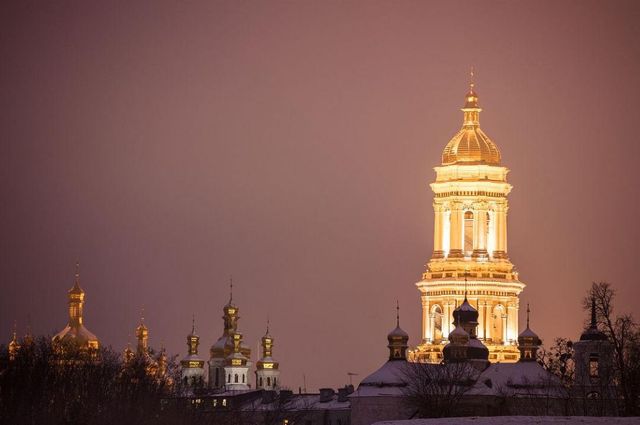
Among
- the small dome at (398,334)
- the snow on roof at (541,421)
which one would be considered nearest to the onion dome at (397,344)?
the small dome at (398,334)

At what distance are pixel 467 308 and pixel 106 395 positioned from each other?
54.9m

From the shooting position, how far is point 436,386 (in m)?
158

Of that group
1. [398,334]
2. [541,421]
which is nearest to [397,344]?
[398,334]

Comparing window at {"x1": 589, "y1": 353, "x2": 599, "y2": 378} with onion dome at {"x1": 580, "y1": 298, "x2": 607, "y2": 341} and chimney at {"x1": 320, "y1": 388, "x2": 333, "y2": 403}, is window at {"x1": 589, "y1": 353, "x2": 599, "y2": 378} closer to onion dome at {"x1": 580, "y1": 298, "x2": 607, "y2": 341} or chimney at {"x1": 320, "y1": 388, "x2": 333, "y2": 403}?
onion dome at {"x1": 580, "y1": 298, "x2": 607, "y2": 341}

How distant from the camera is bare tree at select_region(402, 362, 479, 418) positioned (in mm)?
151375

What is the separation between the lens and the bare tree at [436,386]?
497 feet

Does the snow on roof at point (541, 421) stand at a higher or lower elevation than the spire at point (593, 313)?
lower

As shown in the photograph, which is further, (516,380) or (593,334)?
(516,380)

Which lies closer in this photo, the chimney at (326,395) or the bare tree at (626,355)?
the bare tree at (626,355)

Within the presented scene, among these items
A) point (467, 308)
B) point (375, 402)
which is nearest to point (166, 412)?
point (375, 402)

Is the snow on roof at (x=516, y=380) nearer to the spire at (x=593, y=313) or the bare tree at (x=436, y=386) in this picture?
the bare tree at (x=436, y=386)

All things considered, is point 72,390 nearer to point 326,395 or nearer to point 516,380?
point 516,380

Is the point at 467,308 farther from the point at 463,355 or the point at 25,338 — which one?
the point at 25,338

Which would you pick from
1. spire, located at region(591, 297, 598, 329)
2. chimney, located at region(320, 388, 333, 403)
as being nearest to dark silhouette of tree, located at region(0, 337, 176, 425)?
spire, located at region(591, 297, 598, 329)
